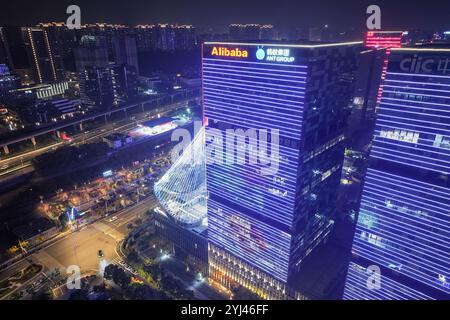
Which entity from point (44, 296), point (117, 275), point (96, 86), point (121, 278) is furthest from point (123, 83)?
point (44, 296)

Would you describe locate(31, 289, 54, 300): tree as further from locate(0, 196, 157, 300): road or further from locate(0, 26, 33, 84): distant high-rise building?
locate(0, 26, 33, 84): distant high-rise building

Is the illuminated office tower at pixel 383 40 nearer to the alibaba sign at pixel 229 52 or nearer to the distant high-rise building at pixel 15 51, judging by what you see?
the alibaba sign at pixel 229 52

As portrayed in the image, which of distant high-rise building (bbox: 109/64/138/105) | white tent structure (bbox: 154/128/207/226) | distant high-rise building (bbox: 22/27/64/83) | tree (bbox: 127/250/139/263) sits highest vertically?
distant high-rise building (bbox: 22/27/64/83)

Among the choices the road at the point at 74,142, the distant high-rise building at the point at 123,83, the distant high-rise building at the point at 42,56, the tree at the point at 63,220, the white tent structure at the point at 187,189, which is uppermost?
the distant high-rise building at the point at 42,56

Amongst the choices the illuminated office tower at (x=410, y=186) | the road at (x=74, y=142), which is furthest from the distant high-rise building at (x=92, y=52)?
the illuminated office tower at (x=410, y=186)

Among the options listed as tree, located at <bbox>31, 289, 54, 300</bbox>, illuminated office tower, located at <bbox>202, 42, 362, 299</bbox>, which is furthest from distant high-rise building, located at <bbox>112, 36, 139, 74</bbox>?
tree, located at <bbox>31, 289, 54, 300</bbox>

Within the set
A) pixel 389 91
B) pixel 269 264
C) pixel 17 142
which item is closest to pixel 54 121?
pixel 17 142
